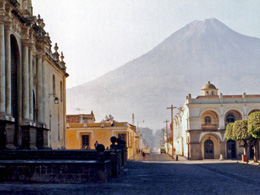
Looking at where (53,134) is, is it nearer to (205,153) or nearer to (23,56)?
(23,56)

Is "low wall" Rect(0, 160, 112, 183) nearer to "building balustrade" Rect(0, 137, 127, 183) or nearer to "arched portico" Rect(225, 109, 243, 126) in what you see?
"building balustrade" Rect(0, 137, 127, 183)

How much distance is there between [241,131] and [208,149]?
1596cm

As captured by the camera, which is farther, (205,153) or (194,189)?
(205,153)

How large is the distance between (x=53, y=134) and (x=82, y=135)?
59.3ft

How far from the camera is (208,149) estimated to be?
6122 centimetres

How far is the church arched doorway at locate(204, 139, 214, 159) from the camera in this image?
61094 millimetres

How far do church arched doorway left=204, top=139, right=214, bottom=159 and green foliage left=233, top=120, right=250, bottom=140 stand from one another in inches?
547

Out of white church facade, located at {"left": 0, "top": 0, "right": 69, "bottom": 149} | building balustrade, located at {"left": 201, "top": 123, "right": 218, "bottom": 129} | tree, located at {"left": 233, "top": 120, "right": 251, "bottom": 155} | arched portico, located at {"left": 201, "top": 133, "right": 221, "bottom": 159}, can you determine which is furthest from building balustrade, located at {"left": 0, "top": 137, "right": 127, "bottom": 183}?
arched portico, located at {"left": 201, "top": 133, "right": 221, "bottom": 159}

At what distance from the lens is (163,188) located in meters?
16.9

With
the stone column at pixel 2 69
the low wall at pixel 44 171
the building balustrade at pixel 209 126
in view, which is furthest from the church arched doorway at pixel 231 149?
the low wall at pixel 44 171

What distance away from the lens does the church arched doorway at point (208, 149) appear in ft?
200

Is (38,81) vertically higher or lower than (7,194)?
higher

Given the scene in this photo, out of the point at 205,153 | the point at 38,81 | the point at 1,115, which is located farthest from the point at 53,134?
the point at 205,153

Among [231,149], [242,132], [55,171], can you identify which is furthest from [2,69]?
[231,149]
